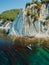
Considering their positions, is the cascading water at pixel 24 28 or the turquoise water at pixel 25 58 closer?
the turquoise water at pixel 25 58

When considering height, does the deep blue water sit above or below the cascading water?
below

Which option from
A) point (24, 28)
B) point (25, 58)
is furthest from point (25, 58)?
point (24, 28)

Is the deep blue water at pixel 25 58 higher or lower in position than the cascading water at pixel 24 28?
lower

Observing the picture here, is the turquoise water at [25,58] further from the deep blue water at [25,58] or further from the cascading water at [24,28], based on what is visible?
the cascading water at [24,28]

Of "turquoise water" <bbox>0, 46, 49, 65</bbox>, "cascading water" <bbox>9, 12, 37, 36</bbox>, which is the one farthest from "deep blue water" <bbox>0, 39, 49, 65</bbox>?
"cascading water" <bbox>9, 12, 37, 36</bbox>

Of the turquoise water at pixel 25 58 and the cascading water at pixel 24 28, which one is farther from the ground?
the cascading water at pixel 24 28

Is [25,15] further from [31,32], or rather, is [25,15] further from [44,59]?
[44,59]

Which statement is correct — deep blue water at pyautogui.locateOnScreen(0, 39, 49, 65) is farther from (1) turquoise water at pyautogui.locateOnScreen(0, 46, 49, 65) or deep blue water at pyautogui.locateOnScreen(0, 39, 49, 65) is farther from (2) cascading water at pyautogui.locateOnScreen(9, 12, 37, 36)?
(2) cascading water at pyautogui.locateOnScreen(9, 12, 37, 36)

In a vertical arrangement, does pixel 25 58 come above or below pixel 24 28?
below

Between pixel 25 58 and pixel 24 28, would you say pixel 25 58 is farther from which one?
pixel 24 28

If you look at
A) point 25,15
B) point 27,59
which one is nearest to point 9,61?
point 27,59

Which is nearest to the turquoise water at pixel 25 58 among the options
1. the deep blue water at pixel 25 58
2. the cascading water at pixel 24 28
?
the deep blue water at pixel 25 58
